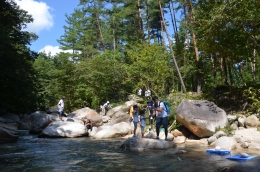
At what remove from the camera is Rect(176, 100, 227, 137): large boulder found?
412 inches

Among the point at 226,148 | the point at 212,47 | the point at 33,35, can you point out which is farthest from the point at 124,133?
the point at 33,35

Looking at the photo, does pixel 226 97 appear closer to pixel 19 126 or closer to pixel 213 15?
pixel 213 15

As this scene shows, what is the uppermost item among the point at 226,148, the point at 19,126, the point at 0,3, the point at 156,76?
the point at 0,3

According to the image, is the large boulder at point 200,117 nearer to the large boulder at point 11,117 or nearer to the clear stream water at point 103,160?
the clear stream water at point 103,160

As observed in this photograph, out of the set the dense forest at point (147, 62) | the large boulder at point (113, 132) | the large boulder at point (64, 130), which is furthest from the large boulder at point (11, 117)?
the large boulder at point (113, 132)

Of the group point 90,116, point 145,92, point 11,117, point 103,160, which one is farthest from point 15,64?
point 103,160

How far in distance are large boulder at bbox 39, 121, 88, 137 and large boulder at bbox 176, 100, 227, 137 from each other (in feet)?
16.8

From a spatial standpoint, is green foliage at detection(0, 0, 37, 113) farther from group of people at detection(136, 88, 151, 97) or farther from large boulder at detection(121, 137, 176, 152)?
large boulder at detection(121, 137, 176, 152)

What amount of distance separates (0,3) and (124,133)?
39.5ft

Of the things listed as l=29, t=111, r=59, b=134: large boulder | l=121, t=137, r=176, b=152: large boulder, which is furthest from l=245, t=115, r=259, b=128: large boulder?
l=29, t=111, r=59, b=134: large boulder

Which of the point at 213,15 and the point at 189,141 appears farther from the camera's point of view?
the point at 213,15

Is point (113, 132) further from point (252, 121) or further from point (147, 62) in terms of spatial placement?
point (147, 62)

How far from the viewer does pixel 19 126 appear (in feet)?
53.5

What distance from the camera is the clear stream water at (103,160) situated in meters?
6.24
